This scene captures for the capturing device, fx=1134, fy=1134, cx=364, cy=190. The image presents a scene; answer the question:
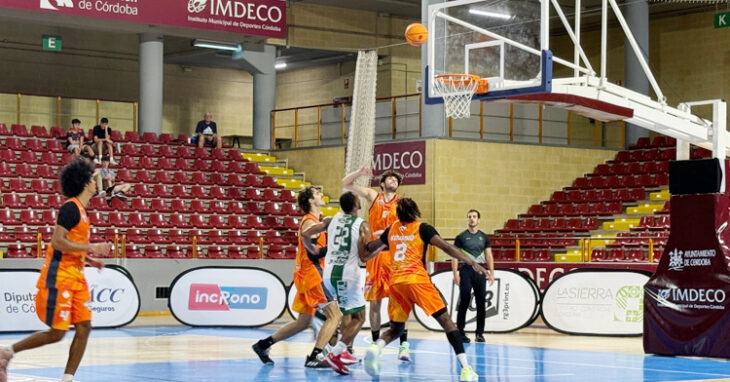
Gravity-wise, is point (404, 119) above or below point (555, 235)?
above

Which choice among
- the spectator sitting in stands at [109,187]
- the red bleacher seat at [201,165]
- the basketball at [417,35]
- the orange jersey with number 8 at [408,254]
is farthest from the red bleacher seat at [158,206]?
the orange jersey with number 8 at [408,254]

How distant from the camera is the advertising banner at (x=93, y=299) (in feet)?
59.4

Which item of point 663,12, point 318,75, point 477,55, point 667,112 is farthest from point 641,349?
point 318,75

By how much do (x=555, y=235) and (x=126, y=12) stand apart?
1204 cm

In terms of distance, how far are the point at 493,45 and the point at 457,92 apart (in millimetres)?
848

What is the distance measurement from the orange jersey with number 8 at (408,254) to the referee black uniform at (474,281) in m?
5.43

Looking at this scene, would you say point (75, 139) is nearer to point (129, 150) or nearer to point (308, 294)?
point (129, 150)

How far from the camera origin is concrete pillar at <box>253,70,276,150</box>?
110 ft

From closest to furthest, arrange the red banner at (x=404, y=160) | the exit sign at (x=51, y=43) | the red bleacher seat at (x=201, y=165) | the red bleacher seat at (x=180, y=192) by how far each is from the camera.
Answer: the red banner at (x=404, y=160)
the red bleacher seat at (x=180, y=192)
the red bleacher seat at (x=201, y=165)
the exit sign at (x=51, y=43)

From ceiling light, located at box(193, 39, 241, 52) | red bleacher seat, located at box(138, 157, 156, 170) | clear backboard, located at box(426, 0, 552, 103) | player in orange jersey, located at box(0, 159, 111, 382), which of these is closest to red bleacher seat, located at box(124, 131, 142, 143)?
red bleacher seat, located at box(138, 157, 156, 170)

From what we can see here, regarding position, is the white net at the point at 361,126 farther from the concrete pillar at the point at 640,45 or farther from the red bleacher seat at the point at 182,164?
the concrete pillar at the point at 640,45

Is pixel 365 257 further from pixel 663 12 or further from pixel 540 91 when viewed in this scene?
pixel 663 12

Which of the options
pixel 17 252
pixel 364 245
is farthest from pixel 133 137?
pixel 364 245

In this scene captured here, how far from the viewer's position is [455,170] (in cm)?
2828
